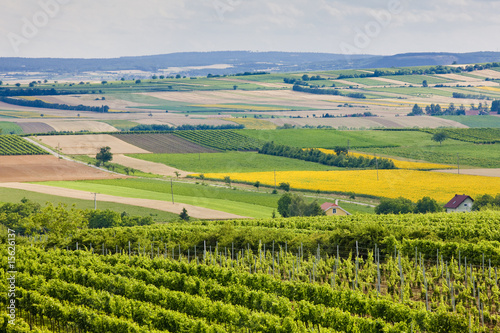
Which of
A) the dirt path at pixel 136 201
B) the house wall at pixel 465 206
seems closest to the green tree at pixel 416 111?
the house wall at pixel 465 206

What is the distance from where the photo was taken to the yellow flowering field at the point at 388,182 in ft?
244

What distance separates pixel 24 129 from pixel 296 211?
83598mm

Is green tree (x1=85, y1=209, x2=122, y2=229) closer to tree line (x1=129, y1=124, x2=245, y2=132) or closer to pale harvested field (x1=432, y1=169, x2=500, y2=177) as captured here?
pale harvested field (x1=432, y1=169, x2=500, y2=177)

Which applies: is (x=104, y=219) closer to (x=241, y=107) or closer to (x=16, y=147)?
(x=16, y=147)

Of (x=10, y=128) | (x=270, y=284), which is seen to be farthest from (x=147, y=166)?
(x=270, y=284)

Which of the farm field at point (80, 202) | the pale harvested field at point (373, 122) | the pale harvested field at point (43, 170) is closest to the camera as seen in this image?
the farm field at point (80, 202)

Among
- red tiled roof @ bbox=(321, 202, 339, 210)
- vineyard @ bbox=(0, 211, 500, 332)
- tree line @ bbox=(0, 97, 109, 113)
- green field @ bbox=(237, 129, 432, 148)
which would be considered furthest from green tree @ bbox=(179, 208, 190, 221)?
tree line @ bbox=(0, 97, 109, 113)

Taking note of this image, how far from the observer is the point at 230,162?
10006cm

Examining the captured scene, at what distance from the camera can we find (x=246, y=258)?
1363 inches

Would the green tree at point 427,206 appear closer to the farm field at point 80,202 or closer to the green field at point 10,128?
the farm field at point 80,202

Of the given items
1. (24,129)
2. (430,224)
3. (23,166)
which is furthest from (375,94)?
(430,224)

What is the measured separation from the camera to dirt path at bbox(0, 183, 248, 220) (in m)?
67.4

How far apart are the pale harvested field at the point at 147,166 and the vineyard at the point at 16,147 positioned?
13036mm

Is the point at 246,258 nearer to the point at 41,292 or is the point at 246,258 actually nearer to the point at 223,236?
the point at 223,236
